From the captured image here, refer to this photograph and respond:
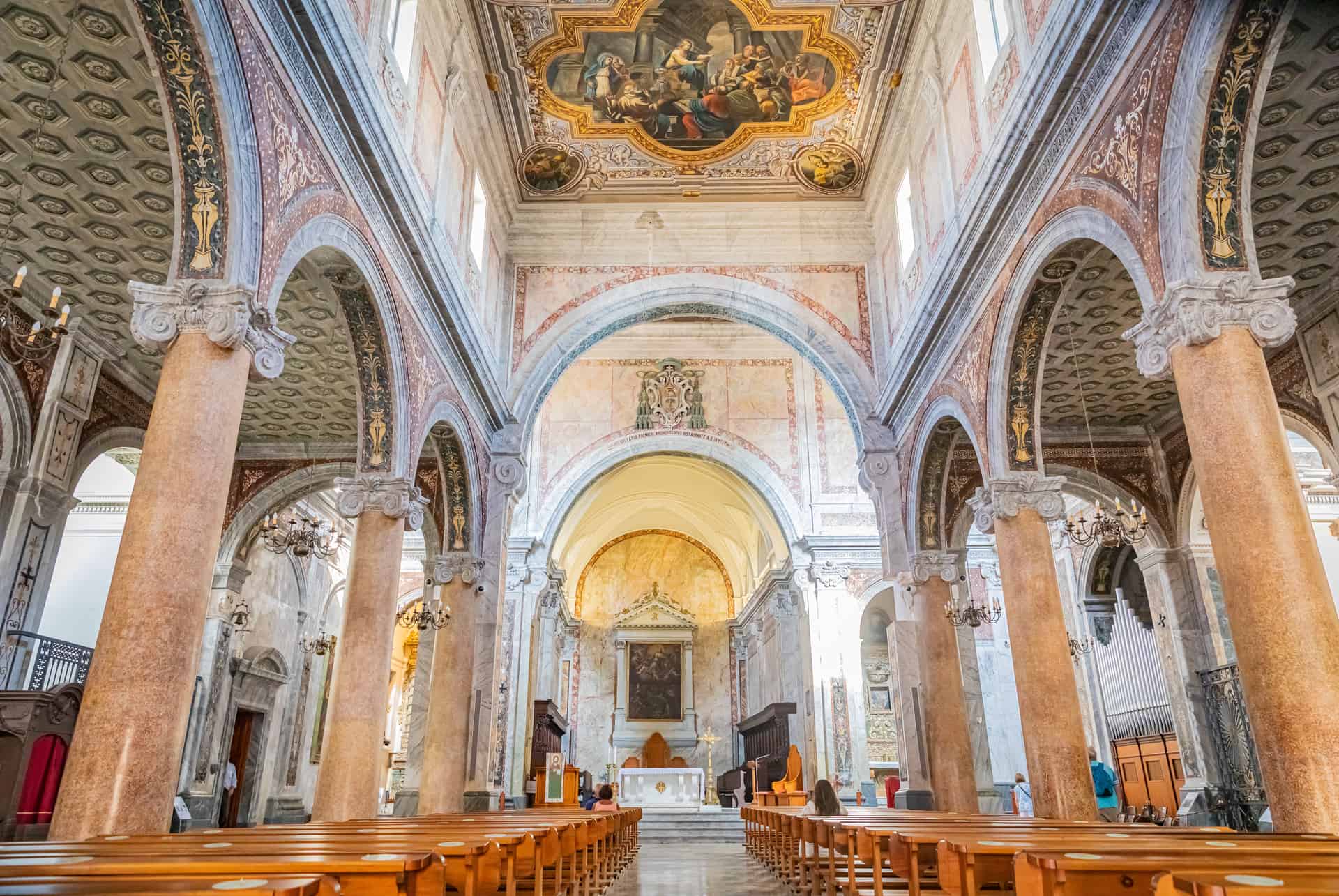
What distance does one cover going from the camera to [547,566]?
Result: 70.7 ft

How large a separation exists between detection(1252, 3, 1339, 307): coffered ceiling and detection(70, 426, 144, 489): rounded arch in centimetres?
1262

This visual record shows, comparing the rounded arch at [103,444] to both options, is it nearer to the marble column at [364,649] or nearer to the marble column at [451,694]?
the marble column at [364,649]

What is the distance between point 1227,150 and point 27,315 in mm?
11971

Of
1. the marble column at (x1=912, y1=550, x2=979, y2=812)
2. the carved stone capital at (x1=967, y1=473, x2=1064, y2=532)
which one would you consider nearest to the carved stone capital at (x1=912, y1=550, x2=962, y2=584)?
the marble column at (x1=912, y1=550, x2=979, y2=812)

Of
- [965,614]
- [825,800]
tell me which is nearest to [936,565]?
[965,614]

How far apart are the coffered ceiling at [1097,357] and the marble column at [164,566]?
722cm

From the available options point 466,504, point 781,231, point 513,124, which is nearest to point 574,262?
point 513,124

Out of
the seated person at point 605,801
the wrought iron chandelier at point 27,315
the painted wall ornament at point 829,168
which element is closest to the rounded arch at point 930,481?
the painted wall ornament at point 829,168

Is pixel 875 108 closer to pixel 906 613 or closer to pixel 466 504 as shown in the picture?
pixel 906 613

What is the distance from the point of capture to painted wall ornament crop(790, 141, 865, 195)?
568 inches

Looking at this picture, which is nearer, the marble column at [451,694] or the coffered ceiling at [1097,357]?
the coffered ceiling at [1097,357]

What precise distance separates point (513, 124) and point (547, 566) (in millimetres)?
11172

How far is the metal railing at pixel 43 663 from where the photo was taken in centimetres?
1032

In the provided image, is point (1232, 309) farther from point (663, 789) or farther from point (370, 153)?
point (663, 789)
